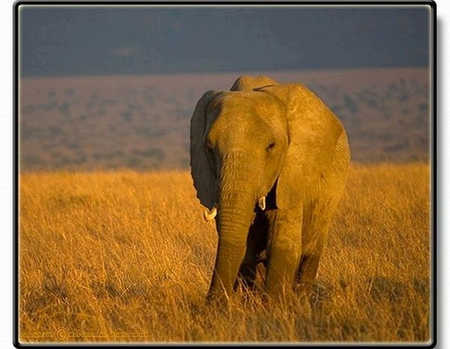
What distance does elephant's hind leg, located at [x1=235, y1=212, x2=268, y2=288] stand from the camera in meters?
8.64

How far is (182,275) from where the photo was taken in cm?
973

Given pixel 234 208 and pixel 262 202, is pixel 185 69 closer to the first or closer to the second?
pixel 262 202

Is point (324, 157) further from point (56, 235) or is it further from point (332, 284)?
point (56, 235)

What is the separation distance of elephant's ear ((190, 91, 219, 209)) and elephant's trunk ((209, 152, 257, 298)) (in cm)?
55

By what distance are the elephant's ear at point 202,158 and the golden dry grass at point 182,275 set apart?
831 millimetres

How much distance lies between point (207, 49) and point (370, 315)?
881 cm

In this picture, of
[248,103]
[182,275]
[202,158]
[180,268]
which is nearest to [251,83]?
[202,158]

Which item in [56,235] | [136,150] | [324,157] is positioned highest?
[324,157]

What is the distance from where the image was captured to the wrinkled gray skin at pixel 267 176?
7840mm

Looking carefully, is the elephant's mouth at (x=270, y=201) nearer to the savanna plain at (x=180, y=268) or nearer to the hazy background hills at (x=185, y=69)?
the savanna plain at (x=180, y=268)

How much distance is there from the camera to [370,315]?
8203 mm

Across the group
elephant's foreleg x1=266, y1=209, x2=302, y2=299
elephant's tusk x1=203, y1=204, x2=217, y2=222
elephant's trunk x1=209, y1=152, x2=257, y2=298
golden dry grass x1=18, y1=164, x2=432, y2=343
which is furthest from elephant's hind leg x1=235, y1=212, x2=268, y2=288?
elephant's tusk x1=203, y1=204, x2=217, y2=222

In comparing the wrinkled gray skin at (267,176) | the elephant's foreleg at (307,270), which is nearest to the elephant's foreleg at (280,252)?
the wrinkled gray skin at (267,176)

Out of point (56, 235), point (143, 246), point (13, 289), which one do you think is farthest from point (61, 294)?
point (56, 235)
